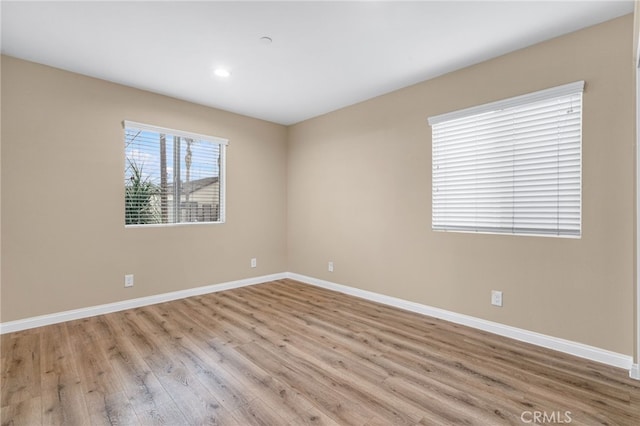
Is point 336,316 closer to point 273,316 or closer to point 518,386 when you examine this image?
point 273,316

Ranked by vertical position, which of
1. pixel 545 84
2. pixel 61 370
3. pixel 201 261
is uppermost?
pixel 545 84

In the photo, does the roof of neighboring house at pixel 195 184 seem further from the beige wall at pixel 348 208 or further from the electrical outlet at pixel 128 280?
the electrical outlet at pixel 128 280

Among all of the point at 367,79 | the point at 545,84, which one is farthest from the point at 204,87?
the point at 545,84

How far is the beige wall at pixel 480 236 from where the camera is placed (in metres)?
2.23

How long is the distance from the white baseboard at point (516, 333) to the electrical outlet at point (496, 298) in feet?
0.62

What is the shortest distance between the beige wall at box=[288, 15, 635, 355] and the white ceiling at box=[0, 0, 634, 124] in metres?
0.26

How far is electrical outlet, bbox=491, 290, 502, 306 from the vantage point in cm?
279

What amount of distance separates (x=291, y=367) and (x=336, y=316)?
44.7 inches

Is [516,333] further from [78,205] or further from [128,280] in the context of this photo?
[78,205]

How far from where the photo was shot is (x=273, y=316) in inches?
129

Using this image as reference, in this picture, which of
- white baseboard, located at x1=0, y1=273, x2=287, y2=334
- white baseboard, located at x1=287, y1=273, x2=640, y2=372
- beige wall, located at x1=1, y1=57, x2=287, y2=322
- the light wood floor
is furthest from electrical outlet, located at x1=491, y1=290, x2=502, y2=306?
beige wall, located at x1=1, y1=57, x2=287, y2=322

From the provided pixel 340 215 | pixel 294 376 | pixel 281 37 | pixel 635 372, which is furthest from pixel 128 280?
pixel 635 372

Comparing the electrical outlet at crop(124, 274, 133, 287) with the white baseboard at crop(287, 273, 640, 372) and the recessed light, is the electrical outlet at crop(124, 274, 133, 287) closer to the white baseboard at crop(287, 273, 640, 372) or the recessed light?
the recessed light

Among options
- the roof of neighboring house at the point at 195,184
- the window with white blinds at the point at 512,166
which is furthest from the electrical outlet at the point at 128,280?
the window with white blinds at the point at 512,166
